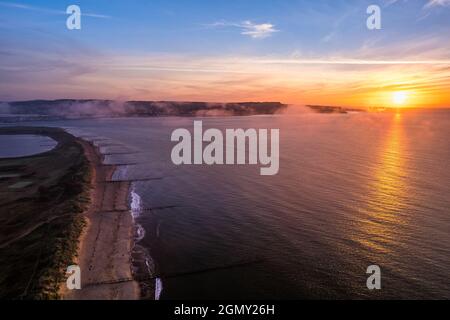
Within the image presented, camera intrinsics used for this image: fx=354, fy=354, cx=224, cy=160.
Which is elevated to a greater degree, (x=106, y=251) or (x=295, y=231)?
(x=295, y=231)

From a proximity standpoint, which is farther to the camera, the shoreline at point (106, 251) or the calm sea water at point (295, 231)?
the calm sea water at point (295, 231)

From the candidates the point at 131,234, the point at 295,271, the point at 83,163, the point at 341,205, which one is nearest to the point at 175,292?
the point at 295,271

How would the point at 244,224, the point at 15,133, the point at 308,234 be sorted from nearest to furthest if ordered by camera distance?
1. the point at 308,234
2. the point at 244,224
3. the point at 15,133

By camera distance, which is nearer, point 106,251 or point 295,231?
point 106,251
